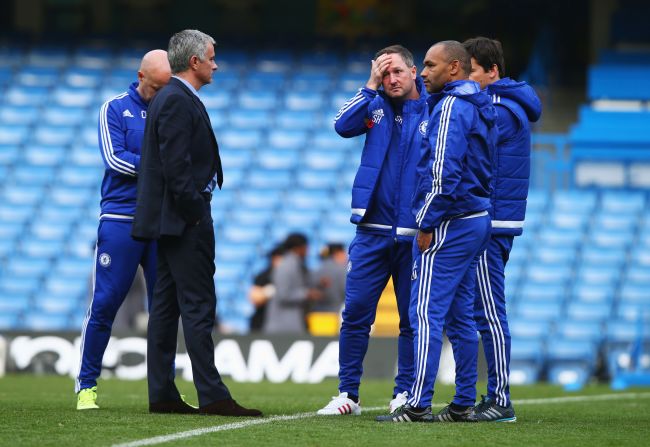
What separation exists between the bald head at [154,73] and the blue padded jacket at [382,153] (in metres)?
1.13

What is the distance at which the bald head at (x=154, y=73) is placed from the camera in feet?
25.5

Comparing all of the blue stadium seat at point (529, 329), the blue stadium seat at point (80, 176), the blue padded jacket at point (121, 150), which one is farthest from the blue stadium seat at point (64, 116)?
the blue padded jacket at point (121, 150)

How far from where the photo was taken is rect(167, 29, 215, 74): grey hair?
7273mm

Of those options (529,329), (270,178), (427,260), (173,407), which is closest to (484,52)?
(427,260)

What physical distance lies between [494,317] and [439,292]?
0.63m

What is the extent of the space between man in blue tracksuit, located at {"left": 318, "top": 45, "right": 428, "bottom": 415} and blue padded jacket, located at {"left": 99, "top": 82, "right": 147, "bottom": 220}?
1.29m

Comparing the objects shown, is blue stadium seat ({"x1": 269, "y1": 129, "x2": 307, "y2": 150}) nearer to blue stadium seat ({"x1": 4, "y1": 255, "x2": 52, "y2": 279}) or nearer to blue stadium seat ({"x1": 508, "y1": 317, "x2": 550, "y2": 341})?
blue stadium seat ({"x1": 4, "y1": 255, "x2": 52, "y2": 279})

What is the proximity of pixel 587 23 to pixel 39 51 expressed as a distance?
380 inches

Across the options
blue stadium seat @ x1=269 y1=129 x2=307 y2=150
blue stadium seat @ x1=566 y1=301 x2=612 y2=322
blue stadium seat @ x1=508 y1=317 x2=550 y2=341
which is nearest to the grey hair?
blue stadium seat @ x1=508 y1=317 x2=550 y2=341

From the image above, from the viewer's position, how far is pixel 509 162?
7.31m

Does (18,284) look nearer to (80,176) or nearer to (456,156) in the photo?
(80,176)

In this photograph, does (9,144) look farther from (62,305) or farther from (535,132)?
(535,132)

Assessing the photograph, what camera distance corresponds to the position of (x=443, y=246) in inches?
272

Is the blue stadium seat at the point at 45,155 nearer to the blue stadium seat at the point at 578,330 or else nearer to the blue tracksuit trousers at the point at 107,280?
the blue stadium seat at the point at 578,330
